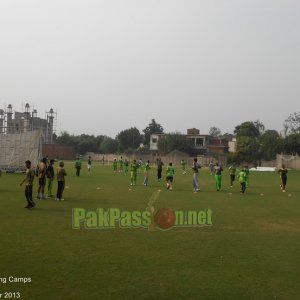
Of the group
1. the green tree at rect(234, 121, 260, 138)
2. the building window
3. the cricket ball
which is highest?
the green tree at rect(234, 121, 260, 138)

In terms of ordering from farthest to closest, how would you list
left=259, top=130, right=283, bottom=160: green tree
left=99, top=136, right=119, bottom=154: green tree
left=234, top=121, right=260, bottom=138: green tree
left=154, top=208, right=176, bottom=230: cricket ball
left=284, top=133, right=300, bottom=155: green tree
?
left=99, top=136, right=119, bottom=154: green tree, left=234, top=121, right=260, bottom=138: green tree, left=259, top=130, right=283, bottom=160: green tree, left=284, top=133, right=300, bottom=155: green tree, left=154, top=208, right=176, bottom=230: cricket ball

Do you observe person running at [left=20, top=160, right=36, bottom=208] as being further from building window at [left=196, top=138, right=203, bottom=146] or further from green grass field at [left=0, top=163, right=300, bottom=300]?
building window at [left=196, top=138, right=203, bottom=146]

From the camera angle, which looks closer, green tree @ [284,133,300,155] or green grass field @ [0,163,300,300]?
green grass field @ [0,163,300,300]

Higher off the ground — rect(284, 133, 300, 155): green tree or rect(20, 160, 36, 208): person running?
rect(284, 133, 300, 155): green tree

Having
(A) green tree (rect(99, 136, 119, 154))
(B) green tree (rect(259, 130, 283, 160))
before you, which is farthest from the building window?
(B) green tree (rect(259, 130, 283, 160))

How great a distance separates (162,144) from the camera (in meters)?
109

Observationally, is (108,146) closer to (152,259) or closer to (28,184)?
(28,184)

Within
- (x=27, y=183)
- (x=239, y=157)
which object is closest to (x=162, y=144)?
(x=239, y=157)

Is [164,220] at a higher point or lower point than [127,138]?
lower

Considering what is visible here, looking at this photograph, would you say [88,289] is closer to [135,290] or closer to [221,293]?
[135,290]

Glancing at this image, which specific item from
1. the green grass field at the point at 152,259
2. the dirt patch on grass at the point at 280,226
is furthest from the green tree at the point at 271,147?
the dirt patch on grass at the point at 280,226

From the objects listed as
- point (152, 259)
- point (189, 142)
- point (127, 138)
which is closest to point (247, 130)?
point (189, 142)

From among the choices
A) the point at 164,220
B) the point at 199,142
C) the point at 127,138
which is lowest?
the point at 164,220

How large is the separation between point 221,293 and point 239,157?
7225 centimetres
